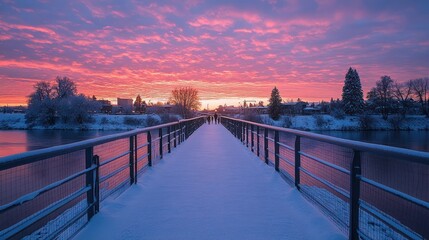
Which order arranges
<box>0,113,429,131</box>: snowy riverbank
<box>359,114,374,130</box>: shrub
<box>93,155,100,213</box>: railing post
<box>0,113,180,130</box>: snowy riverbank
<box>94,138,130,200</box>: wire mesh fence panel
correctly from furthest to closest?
<box>0,113,180,130</box>: snowy riverbank < <box>0,113,429,131</box>: snowy riverbank < <box>359,114,374,130</box>: shrub < <box>94,138,130,200</box>: wire mesh fence panel < <box>93,155,100,213</box>: railing post

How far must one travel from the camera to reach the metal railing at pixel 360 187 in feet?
8.75

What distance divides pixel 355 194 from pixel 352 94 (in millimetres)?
63784

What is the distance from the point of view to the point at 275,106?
7150cm

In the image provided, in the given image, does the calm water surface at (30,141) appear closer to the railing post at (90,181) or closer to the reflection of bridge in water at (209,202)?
the reflection of bridge in water at (209,202)

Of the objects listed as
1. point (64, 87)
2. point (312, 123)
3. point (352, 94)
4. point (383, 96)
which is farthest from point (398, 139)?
point (64, 87)

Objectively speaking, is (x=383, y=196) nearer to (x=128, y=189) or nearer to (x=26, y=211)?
(x=128, y=189)

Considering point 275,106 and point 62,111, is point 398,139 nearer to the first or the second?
point 275,106

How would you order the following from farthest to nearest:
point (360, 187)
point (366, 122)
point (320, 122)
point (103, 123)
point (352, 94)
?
point (103, 123)
point (352, 94)
point (320, 122)
point (366, 122)
point (360, 187)

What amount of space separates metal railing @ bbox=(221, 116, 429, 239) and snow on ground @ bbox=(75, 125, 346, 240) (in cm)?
37

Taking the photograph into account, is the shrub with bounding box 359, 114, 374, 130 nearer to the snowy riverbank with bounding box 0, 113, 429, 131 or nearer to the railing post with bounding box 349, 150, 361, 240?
the snowy riverbank with bounding box 0, 113, 429, 131

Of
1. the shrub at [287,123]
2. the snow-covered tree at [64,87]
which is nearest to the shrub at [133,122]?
the snow-covered tree at [64,87]

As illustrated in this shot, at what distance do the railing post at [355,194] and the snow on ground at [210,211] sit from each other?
288 mm

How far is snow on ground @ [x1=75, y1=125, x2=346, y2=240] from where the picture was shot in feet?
11.5

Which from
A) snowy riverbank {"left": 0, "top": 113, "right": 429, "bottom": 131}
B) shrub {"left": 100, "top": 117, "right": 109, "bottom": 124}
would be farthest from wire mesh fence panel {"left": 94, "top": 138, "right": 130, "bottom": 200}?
shrub {"left": 100, "top": 117, "right": 109, "bottom": 124}
